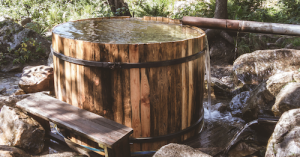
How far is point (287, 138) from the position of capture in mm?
2477

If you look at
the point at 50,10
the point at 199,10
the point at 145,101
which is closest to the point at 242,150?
the point at 145,101

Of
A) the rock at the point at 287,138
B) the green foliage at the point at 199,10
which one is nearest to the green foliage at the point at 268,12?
the green foliage at the point at 199,10

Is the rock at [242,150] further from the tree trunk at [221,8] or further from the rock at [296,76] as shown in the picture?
the tree trunk at [221,8]

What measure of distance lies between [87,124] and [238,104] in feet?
10.2

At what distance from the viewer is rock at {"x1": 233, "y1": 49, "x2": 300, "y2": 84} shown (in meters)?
5.37

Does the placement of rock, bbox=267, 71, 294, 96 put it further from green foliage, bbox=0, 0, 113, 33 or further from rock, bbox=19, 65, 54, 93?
green foliage, bbox=0, 0, 113, 33

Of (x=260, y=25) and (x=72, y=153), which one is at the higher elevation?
(x=260, y=25)

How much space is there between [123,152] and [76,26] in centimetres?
264

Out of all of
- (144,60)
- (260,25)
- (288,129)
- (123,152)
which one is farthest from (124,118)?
(260,25)

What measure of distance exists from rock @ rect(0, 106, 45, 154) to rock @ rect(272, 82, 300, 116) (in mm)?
3422

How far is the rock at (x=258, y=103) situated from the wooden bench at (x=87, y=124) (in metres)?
2.34

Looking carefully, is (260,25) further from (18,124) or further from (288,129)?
(18,124)

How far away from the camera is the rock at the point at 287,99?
142 inches

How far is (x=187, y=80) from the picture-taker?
11.0 ft
